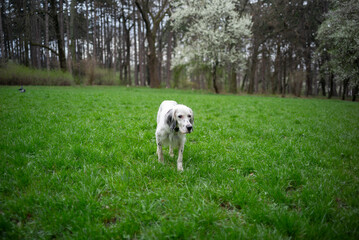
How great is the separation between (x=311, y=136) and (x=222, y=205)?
4503 mm

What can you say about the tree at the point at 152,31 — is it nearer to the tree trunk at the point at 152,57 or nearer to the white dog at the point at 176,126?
the tree trunk at the point at 152,57

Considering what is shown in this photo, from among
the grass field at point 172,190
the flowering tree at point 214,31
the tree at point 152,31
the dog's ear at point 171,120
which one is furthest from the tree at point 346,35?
the tree at point 152,31

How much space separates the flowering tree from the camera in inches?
768

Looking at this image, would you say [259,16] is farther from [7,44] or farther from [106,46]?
[7,44]

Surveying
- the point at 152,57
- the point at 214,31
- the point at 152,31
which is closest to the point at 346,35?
the point at 214,31

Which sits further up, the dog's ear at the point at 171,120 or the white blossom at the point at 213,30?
the white blossom at the point at 213,30

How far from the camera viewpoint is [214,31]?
66.7 ft

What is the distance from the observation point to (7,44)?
32.7 m

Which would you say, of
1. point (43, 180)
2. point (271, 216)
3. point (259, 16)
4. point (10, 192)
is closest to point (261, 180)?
point (271, 216)

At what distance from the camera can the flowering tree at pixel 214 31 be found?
19.5 m

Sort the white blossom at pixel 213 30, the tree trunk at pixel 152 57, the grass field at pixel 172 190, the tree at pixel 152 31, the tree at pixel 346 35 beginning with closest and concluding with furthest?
the grass field at pixel 172 190 < the tree at pixel 346 35 < the white blossom at pixel 213 30 < the tree at pixel 152 31 < the tree trunk at pixel 152 57

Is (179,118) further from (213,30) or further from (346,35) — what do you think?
(213,30)

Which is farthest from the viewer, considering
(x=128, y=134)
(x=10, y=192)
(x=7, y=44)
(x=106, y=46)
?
(x=106, y=46)

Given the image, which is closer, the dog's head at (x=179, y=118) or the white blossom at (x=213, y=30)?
the dog's head at (x=179, y=118)
